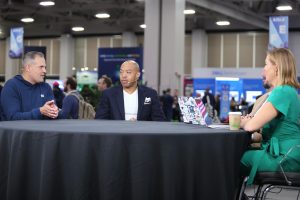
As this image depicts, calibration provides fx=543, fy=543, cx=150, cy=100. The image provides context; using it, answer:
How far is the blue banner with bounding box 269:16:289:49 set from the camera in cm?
1574

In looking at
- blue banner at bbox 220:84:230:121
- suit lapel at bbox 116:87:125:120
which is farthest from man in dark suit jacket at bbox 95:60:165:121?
blue banner at bbox 220:84:230:121

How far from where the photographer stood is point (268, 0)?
19.9 m

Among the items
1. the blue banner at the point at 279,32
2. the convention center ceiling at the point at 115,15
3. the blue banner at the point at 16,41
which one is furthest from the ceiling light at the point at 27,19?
the blue banner at the point at 279,32

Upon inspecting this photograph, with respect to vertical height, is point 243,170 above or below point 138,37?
below

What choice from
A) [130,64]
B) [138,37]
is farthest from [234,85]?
[130,64]

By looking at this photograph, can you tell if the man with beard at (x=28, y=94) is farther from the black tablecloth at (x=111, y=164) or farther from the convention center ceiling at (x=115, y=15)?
the convention center ceiling at (x=115, y=15)

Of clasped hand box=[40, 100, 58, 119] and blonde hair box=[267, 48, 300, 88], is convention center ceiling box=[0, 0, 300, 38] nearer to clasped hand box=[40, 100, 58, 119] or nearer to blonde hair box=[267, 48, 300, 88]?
clasped hand box=[40, 100, 58, 119]

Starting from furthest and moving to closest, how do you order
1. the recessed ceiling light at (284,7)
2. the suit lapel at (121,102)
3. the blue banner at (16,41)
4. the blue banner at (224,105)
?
the blue banner at (16,41)
the recessed ceiling light at (284,7)
the blue banner at (224,105)
the suit lapel at (121,102)

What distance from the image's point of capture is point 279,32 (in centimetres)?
1593

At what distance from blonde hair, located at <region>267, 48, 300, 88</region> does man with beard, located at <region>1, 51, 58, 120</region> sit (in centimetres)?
167

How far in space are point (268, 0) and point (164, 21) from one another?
6822mm

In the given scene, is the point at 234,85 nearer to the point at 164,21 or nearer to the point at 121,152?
the point at 164,21

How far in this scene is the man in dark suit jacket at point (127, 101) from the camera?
193 inches

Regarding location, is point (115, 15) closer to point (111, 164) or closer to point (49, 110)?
point (49, 110)
